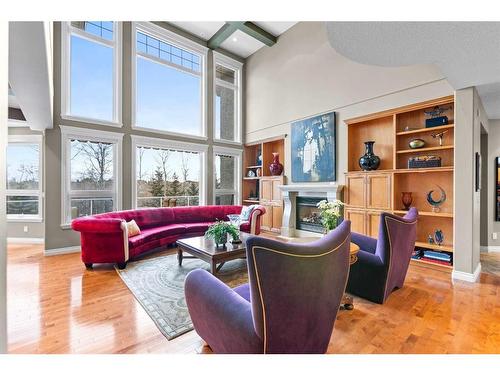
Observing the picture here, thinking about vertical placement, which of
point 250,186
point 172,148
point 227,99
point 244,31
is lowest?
point 250,186

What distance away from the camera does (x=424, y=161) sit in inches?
145

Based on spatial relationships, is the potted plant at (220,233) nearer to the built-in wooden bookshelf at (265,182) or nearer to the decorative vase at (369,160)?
the decorative vase at (369,160)

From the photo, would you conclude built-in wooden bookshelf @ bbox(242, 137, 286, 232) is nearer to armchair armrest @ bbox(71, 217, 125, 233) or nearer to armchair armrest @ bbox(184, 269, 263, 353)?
armchair armrest @ bbox(71, 217, 125, 233)

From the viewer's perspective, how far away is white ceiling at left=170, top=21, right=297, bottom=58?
19.4ft

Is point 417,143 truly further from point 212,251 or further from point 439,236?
point 212,251

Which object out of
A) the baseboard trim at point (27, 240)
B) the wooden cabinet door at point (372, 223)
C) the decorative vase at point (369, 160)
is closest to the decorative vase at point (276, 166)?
the decorative vase at point (369, 160)

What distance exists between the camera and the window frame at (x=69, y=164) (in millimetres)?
4492

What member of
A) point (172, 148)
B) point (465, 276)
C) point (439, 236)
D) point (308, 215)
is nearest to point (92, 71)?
point (172, 148)

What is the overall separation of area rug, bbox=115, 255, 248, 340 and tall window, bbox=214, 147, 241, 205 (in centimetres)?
309

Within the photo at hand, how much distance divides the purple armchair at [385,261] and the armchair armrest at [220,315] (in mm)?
1663

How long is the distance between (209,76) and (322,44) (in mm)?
3058

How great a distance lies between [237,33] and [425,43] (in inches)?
214

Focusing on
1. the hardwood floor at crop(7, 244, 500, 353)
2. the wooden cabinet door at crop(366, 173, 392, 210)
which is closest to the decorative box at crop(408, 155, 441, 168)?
the wooden cabinet door at crop(366, 173, 392, 210)

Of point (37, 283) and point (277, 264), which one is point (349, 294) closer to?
point (277, 264)
